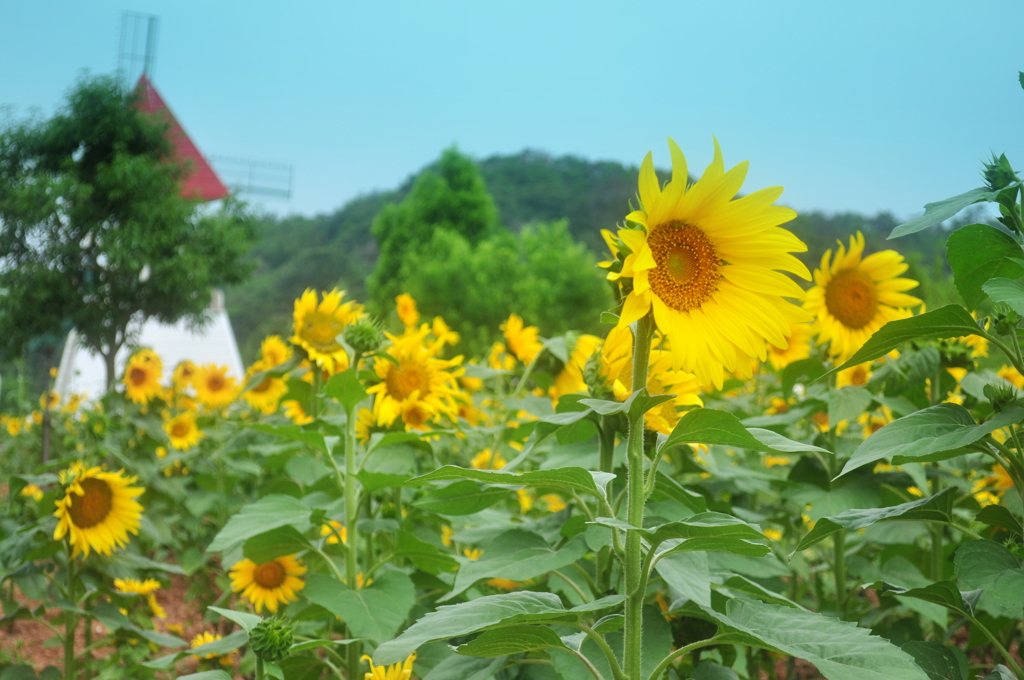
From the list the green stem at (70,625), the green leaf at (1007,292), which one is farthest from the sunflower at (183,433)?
the green leaf at (1007,292)

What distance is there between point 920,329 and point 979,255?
5.7 inches

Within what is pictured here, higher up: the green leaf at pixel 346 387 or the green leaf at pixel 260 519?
the green leaf at pixel 346 387

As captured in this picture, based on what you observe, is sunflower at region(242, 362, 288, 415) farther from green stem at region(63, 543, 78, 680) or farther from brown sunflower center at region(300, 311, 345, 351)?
green stem at region(63, 543, 78, 680)

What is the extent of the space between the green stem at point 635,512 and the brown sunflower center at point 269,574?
163 cm

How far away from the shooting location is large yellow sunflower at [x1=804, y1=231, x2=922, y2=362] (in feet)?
6.88

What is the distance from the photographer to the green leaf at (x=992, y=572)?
109cm

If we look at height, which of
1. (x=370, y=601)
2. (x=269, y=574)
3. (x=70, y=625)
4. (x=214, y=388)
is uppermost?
(x=214, y=388)

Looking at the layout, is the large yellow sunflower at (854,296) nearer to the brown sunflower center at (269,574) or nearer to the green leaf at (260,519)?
the green leaf at (260,519)

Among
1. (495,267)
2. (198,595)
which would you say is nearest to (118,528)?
(198,595)

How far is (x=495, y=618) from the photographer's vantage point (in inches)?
40.4

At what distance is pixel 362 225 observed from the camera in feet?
181

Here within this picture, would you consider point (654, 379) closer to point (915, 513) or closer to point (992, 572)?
point (915, 513)

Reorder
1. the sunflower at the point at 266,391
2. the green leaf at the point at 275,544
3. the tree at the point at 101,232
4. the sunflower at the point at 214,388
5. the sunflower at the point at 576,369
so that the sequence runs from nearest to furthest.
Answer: the green leaf at the point at 275,544, the sunflower at the point at 576,369, the sunflower at the point at 266,391, the sunflower at the point at 214,388, the tree at the point at 101,232

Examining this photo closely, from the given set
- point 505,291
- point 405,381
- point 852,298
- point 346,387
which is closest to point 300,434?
point 346,387
